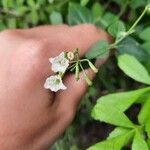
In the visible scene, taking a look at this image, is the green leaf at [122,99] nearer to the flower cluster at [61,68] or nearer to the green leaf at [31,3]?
the flower cluster at [61,68]

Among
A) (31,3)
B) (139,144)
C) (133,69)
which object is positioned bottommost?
(139,144)

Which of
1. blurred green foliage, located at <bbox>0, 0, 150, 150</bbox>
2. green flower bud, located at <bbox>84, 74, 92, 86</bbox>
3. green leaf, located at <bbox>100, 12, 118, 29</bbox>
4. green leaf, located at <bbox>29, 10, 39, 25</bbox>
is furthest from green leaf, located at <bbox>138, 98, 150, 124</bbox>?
green leaf, located at <bbox>29, 10, 39, 25</bbox>

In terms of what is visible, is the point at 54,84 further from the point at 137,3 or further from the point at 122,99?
the point at 137,3

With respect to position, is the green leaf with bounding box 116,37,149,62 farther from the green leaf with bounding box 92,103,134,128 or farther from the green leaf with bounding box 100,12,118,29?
the green leaf with bounding box 92,103,134,128

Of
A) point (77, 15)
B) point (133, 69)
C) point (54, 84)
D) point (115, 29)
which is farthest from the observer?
point (77, 15)

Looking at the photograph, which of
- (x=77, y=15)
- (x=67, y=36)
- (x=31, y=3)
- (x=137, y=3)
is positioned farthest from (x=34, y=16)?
(x=67, y=36)

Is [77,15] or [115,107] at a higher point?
[77,15]

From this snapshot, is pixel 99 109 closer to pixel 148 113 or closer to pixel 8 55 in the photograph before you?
pixel 148 113
